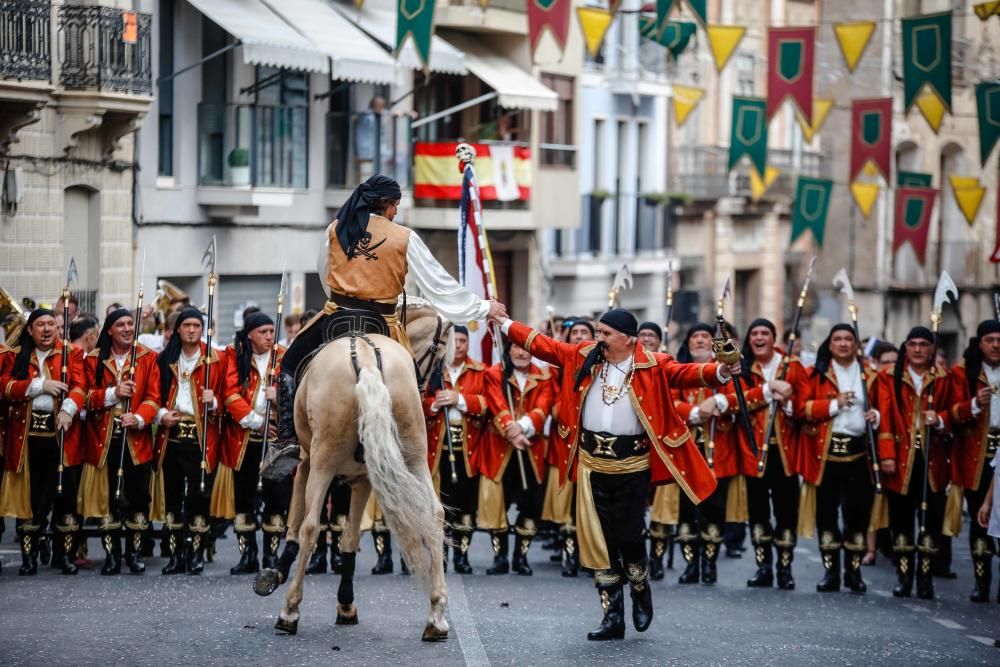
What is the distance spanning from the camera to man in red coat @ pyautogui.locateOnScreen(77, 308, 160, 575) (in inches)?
533

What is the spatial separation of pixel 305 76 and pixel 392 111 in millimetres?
2227

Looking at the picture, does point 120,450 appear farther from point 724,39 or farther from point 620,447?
point 724,39

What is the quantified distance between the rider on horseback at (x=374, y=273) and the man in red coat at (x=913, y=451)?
394 cm

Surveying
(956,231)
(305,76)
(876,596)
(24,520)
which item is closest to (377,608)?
(24,520)

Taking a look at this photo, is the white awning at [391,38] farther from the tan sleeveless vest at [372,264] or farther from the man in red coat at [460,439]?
the tan sleeveless vest at [372,264]

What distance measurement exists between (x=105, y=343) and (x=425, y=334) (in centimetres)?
288

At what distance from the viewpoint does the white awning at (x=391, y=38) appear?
90.9 ft

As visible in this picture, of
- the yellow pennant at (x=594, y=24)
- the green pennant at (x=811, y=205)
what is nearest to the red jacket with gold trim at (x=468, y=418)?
the yellow pennant at (x=594, y=24)

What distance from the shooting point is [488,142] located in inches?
1216

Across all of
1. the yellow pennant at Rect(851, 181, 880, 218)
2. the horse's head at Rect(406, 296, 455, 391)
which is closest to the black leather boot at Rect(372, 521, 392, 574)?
the horse's head at Rect(406, 296, 455, 391)

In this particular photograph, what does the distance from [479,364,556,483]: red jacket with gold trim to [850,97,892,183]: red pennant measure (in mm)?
13251

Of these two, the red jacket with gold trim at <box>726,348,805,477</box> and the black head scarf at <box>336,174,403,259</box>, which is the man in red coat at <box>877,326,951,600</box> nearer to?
the red jacket with gold trim at <box>726,348,805,477</box>

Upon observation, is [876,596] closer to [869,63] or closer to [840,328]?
[840,328]

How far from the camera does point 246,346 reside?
45.0ft
